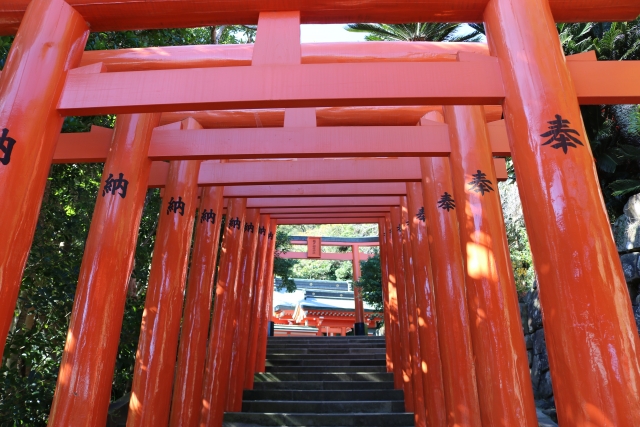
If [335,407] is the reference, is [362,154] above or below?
above

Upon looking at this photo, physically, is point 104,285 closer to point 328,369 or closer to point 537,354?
point 328,369

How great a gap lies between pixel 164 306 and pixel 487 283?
141 inches

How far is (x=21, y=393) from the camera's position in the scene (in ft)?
16.4

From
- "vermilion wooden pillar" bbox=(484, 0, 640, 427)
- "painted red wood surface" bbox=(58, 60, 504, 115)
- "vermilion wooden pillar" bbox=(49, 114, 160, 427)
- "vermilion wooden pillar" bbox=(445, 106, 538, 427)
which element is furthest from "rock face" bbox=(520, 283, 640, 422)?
"vermilion wooden pillar" bbox=(49, 114, 160, 427)

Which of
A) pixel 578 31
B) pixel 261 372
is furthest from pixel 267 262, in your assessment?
pixel 578 31

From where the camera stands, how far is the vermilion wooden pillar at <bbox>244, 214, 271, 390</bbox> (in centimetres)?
Answer: 993

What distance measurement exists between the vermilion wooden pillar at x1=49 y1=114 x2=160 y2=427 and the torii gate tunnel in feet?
0.05

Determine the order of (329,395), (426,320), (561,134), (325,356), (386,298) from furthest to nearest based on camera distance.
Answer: (325,356), (386,298), (329,395), (426,320), (561,134)

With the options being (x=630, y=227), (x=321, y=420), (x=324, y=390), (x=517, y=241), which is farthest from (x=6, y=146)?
(x=517, y=241)

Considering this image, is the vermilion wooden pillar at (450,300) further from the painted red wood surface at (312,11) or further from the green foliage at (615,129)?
the green foliage at (615,129)

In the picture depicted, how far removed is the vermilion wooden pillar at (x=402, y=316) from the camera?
8.65 m

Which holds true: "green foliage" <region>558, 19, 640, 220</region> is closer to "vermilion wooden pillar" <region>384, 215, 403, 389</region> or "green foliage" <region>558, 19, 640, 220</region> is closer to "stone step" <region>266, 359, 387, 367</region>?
"vermilion wooden pillar" <region>384, 215, 403, 389</region>

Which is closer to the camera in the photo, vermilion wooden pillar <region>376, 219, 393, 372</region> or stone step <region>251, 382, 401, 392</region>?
stone step <region>251, 382, 401, 392</region>

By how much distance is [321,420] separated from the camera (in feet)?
27.5
